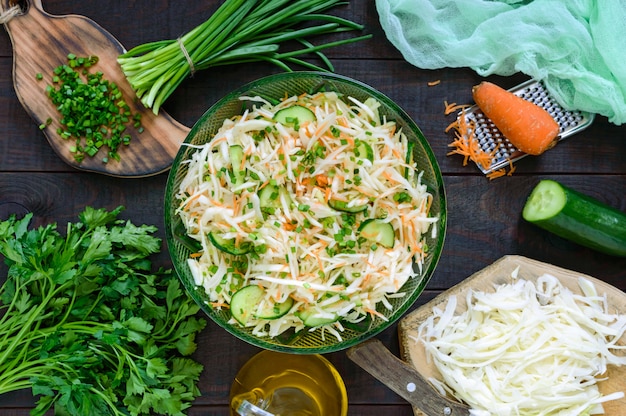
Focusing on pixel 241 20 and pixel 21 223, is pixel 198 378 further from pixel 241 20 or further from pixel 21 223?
pixel 241 20

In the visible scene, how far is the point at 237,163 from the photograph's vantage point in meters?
2.07

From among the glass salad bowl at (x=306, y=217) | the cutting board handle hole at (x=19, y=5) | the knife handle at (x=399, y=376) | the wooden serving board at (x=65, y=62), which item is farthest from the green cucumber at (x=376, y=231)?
the cutting board handle hole at (x=19, y=5)

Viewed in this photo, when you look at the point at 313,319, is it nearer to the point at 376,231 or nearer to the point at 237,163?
the point at 376,231

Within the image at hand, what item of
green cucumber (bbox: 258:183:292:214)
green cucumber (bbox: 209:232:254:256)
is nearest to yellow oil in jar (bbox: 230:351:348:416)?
green cucumber (bbox: 209:232:254:256)

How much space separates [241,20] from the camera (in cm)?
240

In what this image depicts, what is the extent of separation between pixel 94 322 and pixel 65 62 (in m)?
1.03

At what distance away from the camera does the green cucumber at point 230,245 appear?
2.05 metres

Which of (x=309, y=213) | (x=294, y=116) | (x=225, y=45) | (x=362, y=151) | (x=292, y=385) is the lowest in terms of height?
(x=292, y=385)

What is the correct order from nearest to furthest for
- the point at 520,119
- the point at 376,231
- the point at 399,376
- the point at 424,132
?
the point at 376,231 < the point at 399,376 < the point at 520,119 < the point at 424,132

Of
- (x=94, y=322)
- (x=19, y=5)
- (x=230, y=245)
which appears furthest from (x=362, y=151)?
(x=19, y=5)

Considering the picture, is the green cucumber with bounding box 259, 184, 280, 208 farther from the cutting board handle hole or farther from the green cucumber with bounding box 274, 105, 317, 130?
the cutting board handle hole

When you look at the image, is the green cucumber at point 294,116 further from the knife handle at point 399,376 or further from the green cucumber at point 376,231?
the knife handle at point 399,376

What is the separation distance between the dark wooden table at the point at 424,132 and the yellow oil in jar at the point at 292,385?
0.09m

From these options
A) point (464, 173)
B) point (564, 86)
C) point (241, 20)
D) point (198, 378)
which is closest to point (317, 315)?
point (198, 378)
